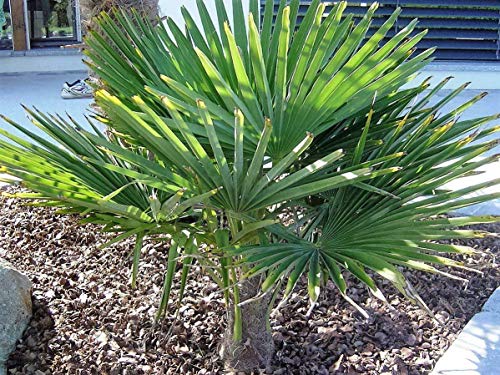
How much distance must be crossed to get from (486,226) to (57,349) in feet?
7.24

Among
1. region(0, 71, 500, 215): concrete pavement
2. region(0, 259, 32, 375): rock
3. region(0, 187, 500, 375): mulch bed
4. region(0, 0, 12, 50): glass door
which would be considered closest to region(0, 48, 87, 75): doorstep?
region(0, 71, 500, 215): concrete pavement

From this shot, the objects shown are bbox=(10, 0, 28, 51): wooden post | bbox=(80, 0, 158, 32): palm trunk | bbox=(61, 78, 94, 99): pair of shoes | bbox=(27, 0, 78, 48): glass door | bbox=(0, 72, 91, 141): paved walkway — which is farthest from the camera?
bbox=(27, 0, 78, 48): glass door

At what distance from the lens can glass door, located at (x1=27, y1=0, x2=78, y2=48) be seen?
8.55m

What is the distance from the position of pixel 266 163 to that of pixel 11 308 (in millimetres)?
1361

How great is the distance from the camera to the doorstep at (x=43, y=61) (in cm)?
824

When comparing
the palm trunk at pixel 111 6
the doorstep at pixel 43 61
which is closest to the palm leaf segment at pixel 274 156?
the palm trunk at pixel 111 6

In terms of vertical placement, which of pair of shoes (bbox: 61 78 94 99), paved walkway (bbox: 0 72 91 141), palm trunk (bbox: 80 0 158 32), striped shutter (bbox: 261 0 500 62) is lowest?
paved walkway (bbox: 0 72 91 141)

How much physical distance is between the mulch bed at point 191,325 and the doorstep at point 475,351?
99 millimetres

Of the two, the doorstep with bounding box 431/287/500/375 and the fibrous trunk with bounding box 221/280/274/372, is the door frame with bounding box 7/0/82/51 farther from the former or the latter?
the doorstep with bounding box 431/287/500/375

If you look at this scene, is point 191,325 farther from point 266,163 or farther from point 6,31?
point 6,31

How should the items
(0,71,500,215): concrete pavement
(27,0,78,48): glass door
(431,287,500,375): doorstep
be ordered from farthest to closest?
(27,0,78,48): glass door
(0,71,500,215): concrete pavement
(431,287,500,375): doorstep

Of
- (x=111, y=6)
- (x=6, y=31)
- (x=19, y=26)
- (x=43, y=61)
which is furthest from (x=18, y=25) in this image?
(x=111, y=6)

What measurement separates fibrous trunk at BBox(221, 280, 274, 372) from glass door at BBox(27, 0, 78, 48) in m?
6.78

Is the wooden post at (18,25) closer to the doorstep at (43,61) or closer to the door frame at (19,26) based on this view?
the door frame at (19,26)
